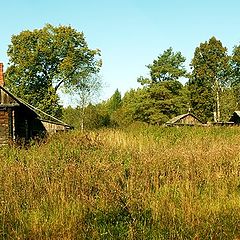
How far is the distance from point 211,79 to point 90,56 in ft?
57.6

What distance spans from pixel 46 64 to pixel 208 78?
2256 cm

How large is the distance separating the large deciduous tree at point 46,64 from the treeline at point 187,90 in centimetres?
556

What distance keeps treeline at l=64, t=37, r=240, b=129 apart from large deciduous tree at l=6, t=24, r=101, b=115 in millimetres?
5557

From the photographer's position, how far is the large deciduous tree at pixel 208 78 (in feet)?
172

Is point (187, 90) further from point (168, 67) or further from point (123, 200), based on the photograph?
point (123, 200)

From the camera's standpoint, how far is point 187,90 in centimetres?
5300

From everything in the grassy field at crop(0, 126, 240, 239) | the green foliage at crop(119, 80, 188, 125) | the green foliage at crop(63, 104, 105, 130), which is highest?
the green foliage at crop(119, 80, 188, 125)

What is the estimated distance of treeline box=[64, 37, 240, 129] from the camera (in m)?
52.0

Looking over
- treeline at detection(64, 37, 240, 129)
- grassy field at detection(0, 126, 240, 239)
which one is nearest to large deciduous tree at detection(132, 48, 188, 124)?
treeline at detection(64, 37, 240, 129)

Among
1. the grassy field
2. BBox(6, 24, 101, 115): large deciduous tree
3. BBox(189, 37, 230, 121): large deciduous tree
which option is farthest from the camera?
BBox(189, 37, 230, 121): large deciduous tree

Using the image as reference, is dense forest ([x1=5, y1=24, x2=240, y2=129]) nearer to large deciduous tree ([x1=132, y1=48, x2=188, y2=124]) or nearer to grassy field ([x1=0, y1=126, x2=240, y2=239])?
large deciduous tree ([x1=132, y1=48, x2=188, y2=124])

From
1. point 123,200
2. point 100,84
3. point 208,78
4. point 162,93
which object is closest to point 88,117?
point 100,84

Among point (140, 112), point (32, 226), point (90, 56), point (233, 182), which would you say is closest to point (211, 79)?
point (140, 112)

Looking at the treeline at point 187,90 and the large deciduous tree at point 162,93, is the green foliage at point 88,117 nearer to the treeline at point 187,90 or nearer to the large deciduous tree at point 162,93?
the treeline at point 187,90
